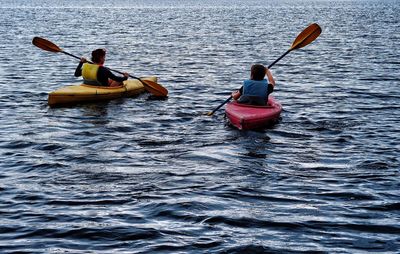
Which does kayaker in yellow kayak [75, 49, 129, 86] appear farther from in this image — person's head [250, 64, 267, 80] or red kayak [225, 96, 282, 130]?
person's head [250, 64, 267, 80]

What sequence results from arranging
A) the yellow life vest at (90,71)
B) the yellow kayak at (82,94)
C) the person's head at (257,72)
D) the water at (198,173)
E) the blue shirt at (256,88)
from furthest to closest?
the yellow life vest at (90,71) < the yellow kayak at (82,94) < the person's head at (257,72) < the blue shirt at (256,88) < the water at (198,173)

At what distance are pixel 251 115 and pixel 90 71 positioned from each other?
15.9 feet

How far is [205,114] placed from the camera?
565 inches

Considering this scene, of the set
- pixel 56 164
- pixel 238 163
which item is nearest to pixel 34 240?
pixel 56 164

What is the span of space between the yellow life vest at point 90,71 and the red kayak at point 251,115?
384 cm

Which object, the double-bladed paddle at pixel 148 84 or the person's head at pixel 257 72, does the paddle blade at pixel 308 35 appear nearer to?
the person's head at pixel 257 72

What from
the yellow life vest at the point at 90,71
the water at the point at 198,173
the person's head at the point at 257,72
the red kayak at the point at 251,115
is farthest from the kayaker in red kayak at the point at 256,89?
the yellow life vest at the point at 90,71

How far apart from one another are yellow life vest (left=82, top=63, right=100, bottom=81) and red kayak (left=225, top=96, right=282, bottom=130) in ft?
12.6

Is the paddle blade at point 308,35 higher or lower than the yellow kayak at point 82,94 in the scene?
higher

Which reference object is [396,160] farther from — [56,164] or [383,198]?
[56,164]

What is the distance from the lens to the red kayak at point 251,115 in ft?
39.4

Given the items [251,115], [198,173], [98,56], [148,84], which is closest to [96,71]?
[98,56]

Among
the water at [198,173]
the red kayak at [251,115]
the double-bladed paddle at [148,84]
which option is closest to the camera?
the water at [198,173]

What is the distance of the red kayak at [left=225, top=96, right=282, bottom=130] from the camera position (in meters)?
12.0
